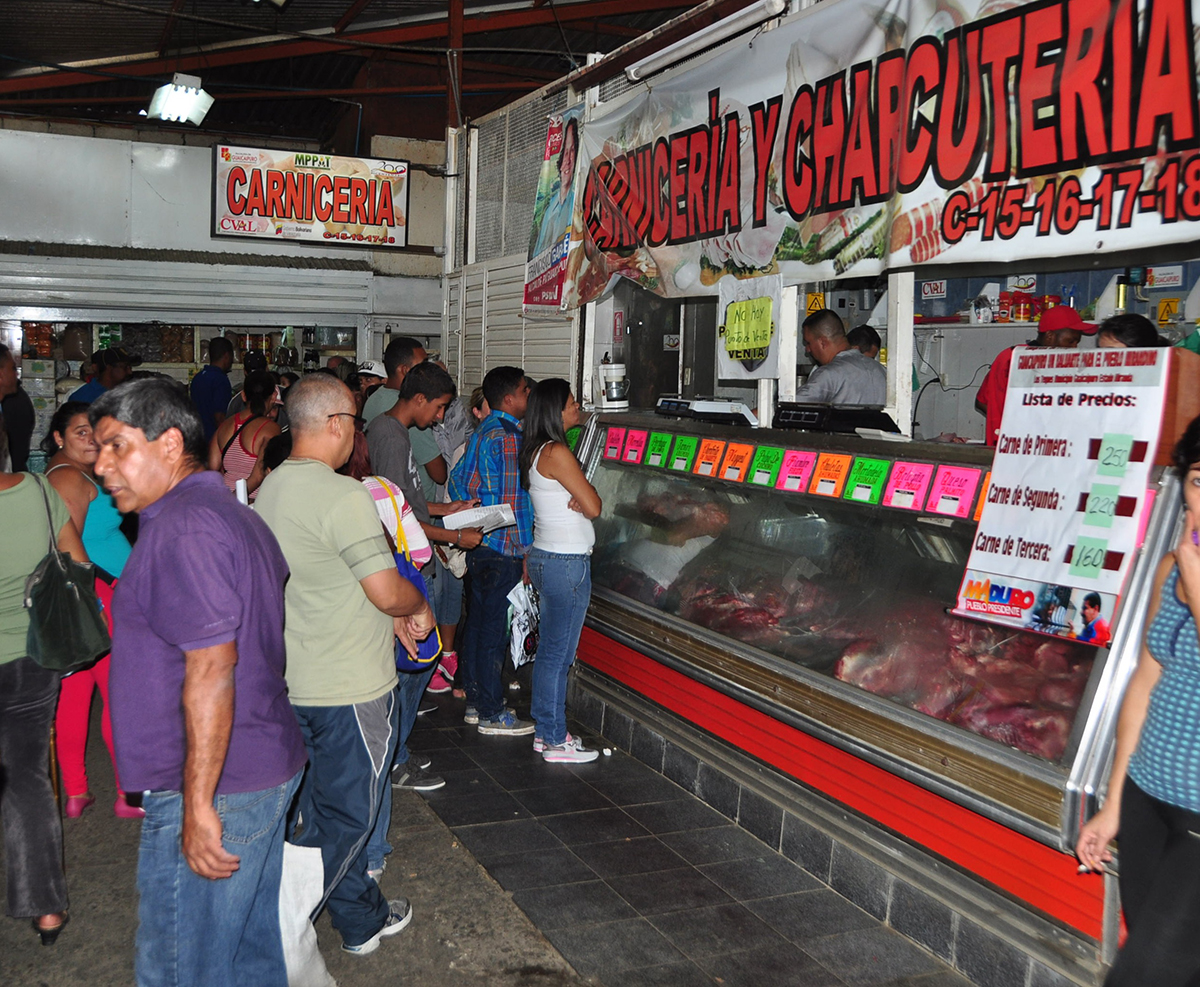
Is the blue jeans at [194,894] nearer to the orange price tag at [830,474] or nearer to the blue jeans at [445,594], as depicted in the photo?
the orange price tag at [830,474]

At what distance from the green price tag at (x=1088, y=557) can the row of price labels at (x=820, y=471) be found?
Result: 1.64 feet

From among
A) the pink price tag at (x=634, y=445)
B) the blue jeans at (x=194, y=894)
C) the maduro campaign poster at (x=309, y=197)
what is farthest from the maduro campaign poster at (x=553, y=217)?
the blue jeans at (x=194, y=894)

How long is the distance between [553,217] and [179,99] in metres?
4.56

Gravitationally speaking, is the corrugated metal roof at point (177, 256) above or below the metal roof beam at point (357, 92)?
below

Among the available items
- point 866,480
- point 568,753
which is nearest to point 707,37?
point 866,480

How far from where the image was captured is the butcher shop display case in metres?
3.32

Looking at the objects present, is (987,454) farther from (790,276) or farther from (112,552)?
(112,552)

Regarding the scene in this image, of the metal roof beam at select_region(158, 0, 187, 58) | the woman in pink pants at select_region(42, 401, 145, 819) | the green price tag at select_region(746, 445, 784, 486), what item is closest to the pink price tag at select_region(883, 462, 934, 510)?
the green price tag at select_region(746, 445, 784, 486)

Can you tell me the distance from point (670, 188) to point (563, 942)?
412 cm

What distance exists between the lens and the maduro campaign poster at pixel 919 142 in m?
3.32

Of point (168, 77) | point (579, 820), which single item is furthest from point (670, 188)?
point (168, 77)

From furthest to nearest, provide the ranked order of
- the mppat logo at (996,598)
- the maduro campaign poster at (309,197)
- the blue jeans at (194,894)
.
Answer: the maduro campaign poster at (309,197), the mppat logo at (996,598), the blue jeans at (194,894)

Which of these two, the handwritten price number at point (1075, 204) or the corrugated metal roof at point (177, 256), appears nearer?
the handwritten price number at point (1075, 204)

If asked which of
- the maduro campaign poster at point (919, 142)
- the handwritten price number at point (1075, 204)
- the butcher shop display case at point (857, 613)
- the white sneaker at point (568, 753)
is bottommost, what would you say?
the white sneaker at point (568, 753)
